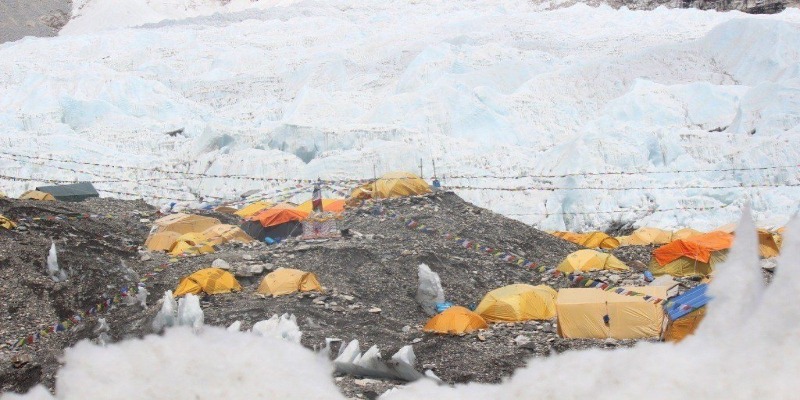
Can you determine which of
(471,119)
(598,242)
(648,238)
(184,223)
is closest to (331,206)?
(184,223)

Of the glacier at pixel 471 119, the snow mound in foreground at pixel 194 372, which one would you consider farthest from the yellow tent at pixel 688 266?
the snow mound in foreground at pixel 194 372

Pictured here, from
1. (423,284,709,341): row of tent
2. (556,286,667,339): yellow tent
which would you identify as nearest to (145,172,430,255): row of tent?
(423,284,709,341): row of tent

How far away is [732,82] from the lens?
38.3 m

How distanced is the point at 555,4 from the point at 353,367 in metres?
67.9

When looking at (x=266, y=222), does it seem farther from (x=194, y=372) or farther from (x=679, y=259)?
(x=194, y=372)

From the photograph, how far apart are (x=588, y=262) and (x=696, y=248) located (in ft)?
6.69

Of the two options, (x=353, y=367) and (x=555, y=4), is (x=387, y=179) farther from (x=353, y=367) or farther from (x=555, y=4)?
(x=555, y=4)

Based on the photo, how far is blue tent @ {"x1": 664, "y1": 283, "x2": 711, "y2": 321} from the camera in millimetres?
10307

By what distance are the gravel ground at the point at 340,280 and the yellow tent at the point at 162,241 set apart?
15.8 inches

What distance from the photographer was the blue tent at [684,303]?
33.8 feet

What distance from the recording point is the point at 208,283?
13945mm

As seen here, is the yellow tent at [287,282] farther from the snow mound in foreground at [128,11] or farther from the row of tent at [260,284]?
the snow mound in foreground at [128,11]

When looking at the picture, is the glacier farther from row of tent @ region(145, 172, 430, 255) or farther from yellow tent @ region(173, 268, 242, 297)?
yellow tent @ region(173, 268, 242, 297)

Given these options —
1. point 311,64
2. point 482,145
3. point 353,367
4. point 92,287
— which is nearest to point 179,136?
point 482,145
